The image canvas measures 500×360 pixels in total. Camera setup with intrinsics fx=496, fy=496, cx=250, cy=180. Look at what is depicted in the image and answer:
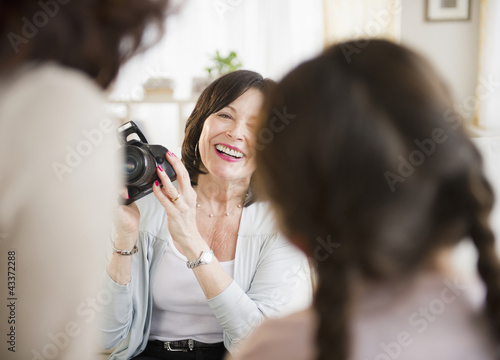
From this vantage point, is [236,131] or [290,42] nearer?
[236,131]

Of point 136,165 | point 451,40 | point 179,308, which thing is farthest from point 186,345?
point 451,40

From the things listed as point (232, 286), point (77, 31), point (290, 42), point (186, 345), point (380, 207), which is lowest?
point (186, 345)

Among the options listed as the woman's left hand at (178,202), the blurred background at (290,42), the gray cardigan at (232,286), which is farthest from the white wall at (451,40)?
the woman's left hand at (178,202)

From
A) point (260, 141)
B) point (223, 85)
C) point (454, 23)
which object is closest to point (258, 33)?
point (454, 23)

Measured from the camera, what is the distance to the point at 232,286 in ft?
3.42

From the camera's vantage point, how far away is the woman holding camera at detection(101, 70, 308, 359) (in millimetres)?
1053

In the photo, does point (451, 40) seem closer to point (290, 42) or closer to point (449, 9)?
point (449, 9)

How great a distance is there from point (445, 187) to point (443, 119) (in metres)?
0.07

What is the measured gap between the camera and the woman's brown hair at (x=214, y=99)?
4.16 ft

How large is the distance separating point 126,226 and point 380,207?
65 cm

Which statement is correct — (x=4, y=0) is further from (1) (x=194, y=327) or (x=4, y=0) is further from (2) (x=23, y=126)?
(1) (x=194, y=327)

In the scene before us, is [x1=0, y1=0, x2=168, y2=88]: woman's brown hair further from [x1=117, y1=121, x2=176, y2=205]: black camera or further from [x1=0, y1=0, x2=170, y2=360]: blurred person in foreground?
[x1=117, y1=121, x2=176, y2=205]: black camera

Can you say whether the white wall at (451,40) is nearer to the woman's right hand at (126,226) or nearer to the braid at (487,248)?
the woman's right hand at (126,226)

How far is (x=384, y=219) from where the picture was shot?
528mm
